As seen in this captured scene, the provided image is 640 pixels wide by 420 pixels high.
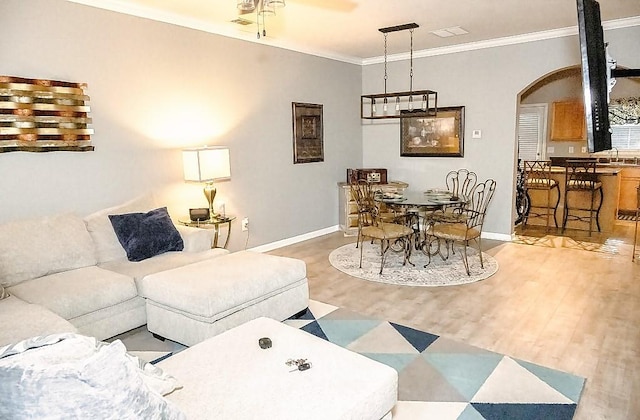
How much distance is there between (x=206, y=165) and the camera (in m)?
4.39

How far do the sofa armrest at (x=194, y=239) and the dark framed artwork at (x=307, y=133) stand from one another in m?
2.21

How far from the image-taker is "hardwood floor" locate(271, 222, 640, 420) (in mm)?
2688

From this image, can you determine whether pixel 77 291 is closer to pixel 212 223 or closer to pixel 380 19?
pixel 212 223

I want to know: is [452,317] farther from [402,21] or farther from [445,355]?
[402,21]

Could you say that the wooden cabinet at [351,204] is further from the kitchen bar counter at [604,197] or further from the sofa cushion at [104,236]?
the sofa cushion at [104,236]

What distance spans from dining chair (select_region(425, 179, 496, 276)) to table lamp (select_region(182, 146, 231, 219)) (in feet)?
7.48

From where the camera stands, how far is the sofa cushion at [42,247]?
10.1 feet

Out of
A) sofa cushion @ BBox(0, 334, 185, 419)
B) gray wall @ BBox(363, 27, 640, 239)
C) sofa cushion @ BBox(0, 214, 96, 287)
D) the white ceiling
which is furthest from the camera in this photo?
gray wall @ BBox(363, 27, 640, 239)

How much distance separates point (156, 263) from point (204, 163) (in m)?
1.22

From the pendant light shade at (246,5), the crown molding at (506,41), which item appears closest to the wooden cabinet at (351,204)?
the crown molding at (506,41)

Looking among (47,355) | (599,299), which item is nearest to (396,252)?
(599,299)

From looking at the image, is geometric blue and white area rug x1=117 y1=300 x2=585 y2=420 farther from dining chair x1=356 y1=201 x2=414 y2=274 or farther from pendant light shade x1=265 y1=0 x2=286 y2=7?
pendant light shade x1=265 y1=0 x2=286 y2=7

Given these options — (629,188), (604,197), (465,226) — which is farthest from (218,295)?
(629,188)

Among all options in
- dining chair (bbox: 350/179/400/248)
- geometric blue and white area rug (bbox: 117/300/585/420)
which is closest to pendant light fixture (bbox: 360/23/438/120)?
dining chair (bbox: 350/179/400/248)
